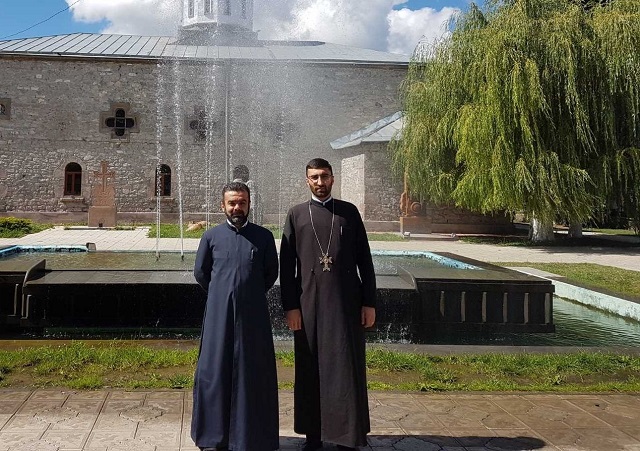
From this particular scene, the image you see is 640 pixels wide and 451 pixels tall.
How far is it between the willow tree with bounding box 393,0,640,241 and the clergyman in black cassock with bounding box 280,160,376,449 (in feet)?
44.5

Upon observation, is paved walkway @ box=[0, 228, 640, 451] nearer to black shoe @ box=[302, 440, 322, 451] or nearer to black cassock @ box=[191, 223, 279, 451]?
black shoe @ box=[302, 440, 322, 451]

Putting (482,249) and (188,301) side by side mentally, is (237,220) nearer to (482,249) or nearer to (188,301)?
(188,301)

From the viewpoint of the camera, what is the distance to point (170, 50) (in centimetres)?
2764

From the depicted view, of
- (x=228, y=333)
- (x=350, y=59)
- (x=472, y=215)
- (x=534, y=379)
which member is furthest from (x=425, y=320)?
(x=350, y=59)

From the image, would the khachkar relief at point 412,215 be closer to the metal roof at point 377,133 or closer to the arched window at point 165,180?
the metal roof at point 377,133

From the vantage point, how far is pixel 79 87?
26.0 meters

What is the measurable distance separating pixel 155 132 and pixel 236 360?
82.6 feet

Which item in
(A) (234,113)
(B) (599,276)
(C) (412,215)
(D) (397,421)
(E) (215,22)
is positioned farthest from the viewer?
(E) (215,22)

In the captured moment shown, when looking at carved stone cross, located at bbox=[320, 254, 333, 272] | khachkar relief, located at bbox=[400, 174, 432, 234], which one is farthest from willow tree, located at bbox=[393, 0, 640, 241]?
carved stone cross, located at bbox=[320, 254, 333, 272]

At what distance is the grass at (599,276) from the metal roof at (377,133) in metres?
10.8

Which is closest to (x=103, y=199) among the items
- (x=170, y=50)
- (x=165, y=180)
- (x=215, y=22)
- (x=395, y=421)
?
(x=165, y=180)

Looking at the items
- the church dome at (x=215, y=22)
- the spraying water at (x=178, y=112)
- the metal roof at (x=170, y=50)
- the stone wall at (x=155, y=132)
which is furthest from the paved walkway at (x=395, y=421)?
the church dome at (x=215, y=22)

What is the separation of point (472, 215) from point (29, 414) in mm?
21489

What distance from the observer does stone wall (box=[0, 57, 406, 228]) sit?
84.7 feet
